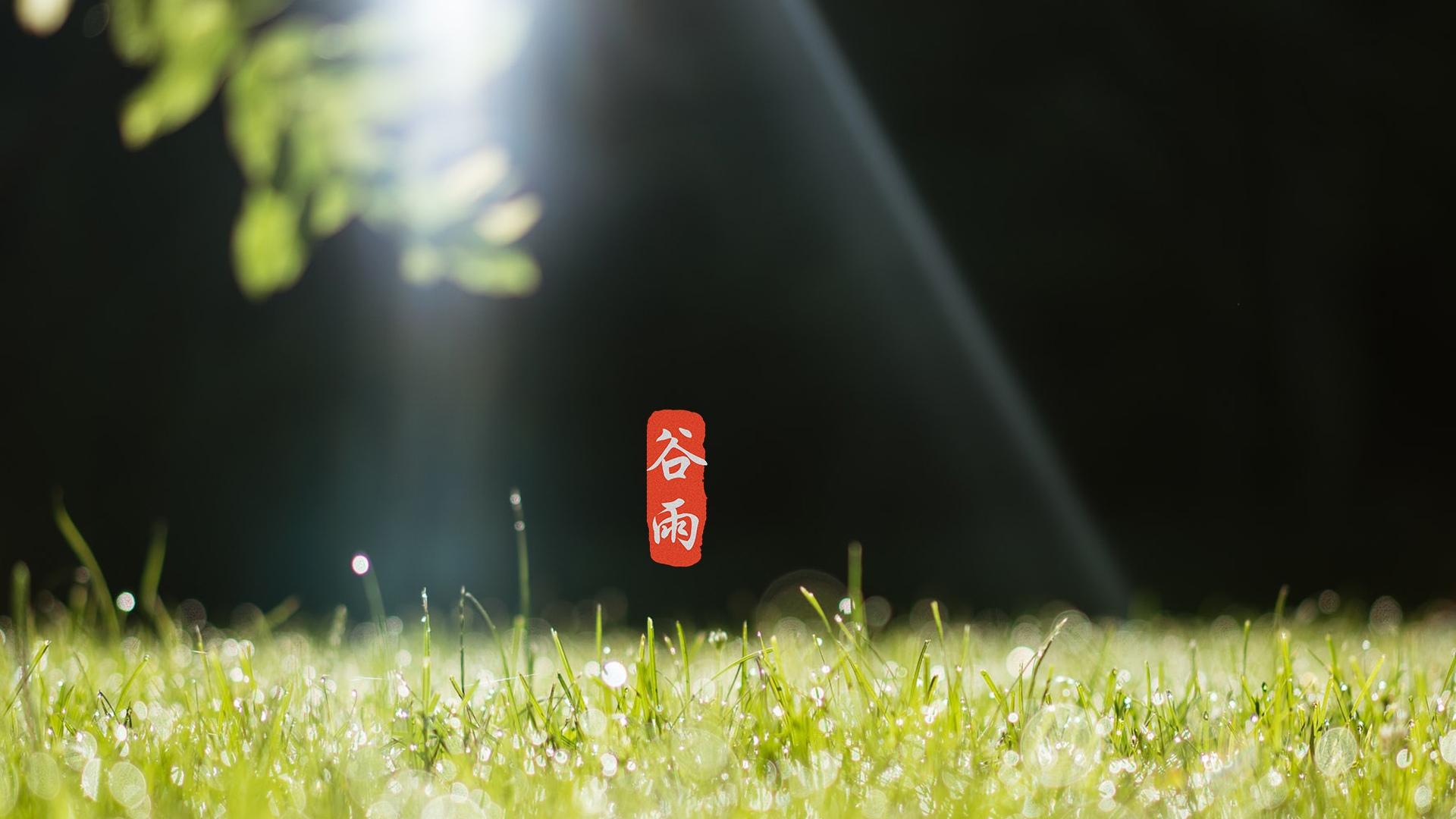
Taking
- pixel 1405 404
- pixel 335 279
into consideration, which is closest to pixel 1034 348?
pixel 1405 404

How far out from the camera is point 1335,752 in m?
1.31

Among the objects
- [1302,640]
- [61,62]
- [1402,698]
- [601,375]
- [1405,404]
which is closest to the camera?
[1402,698]

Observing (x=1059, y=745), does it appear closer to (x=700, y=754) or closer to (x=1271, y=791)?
(x=1271, y=791)

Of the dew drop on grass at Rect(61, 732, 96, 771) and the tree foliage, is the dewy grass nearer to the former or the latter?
the dew drop on grass at Rect(61, 732, 96, 771)

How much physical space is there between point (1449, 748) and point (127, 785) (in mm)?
1532

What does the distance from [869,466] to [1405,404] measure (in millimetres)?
4428

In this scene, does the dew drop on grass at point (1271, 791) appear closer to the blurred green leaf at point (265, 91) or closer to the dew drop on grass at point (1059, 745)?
the dew drop on grass at point (1059, 745)

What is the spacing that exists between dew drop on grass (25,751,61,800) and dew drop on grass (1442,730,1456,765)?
1540mm

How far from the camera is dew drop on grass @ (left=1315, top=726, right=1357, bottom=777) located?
1.26 meters

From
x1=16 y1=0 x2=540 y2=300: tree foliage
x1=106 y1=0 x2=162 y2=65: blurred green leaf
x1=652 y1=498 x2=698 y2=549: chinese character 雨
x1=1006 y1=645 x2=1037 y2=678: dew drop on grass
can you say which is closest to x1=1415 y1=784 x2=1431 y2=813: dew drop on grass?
x1=1006 y1=645 x2=1037 y2=678: dew drop on grass

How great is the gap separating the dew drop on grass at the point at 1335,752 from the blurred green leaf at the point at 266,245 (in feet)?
5.98

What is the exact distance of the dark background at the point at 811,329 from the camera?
846cm

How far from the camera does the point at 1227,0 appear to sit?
8.34 metres

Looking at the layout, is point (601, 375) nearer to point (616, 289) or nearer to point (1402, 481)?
point (616, 289)
